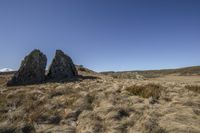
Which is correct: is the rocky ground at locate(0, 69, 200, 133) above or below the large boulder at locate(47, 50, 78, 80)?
below

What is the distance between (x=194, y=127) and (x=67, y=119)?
611 cm

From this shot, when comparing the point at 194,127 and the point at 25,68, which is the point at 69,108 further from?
the point at 25,68

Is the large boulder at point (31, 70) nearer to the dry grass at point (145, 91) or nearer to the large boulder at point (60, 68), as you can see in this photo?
the large boulder at point (60, 68)

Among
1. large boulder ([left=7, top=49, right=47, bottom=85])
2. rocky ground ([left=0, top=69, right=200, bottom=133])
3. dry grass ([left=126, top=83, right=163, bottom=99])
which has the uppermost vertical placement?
large boulder ([left=7, top=49, right=47, bottom=85])

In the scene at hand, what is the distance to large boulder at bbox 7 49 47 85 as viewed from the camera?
877 inches

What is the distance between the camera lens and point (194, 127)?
360 inches

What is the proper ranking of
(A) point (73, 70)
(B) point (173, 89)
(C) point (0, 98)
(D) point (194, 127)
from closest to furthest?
1. (D) point (194, 127)
2. (C) point (0, 98)
3. (B) point (173, 89)
4. (A) point (73, 70)

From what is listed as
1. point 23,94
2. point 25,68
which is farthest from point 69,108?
point 25,68

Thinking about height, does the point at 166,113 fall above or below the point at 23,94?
below

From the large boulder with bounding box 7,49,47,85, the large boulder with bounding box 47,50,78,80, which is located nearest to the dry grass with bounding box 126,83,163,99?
the large boulder with bounding box 47,50,78,80

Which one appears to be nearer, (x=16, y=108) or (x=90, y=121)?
(x=90, y=121)

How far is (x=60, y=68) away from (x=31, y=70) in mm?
3522

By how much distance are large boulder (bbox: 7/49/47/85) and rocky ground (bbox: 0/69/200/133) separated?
7395 mm

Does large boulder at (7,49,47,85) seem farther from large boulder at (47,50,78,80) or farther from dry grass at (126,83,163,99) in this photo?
dry grass at (126,83,163,99)
